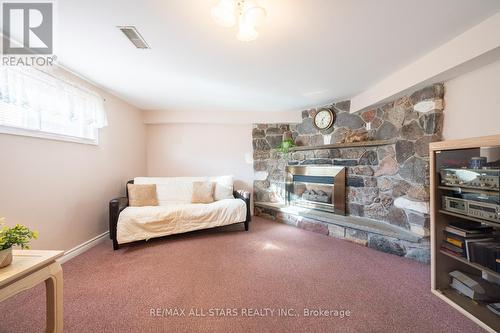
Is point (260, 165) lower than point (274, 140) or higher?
lower

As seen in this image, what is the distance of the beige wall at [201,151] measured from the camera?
12.8ft

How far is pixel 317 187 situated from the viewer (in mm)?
3371

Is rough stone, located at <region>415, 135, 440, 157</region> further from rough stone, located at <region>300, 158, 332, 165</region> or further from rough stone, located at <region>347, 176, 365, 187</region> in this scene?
rough stone, located at <region>300, 158, 332, 165</region>

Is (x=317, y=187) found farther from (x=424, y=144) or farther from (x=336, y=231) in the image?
(x=424, y=144)

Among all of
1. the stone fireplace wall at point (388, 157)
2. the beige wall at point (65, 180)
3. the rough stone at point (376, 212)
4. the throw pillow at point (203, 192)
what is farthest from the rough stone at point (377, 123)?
the beige wall at point (65, 180)

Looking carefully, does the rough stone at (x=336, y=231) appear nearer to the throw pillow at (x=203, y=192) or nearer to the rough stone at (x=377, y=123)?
the rough stone at (x=377, y=123)

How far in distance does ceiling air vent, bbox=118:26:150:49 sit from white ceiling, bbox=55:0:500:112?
1.9 inches

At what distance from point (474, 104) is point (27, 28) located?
3.78 metres

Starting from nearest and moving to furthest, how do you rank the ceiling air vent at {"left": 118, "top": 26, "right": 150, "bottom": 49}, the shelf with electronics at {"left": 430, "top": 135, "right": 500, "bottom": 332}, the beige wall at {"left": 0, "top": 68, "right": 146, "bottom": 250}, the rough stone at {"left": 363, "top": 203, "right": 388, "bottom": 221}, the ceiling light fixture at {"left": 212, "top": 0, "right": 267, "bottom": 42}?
the ceiling light fixture at {"left": 212, "top": 0, "right": 267, "bottom": 42}
the shelf with electronics at {"left": 430, "top": 135, "right": 500, "bottom": 332}
the ceiling air vent at {"left": 118, "top": 26, "right": 150, "bottom": 49}
the beige wall at {"left": 0, "top": 68, "right": 146, "bottom": 250}
the rough stone at {"left": 363, "top": 203, "right": 388, "bottom": 221}

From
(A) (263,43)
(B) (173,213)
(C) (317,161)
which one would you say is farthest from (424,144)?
(B) (173,213)

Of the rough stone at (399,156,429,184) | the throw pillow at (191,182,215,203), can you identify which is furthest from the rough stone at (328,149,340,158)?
the throw pillow at (191,182,215,203)

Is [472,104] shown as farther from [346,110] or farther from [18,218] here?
[18,218]

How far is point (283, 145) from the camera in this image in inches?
144

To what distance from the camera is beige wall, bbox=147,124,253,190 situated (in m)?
3.90
